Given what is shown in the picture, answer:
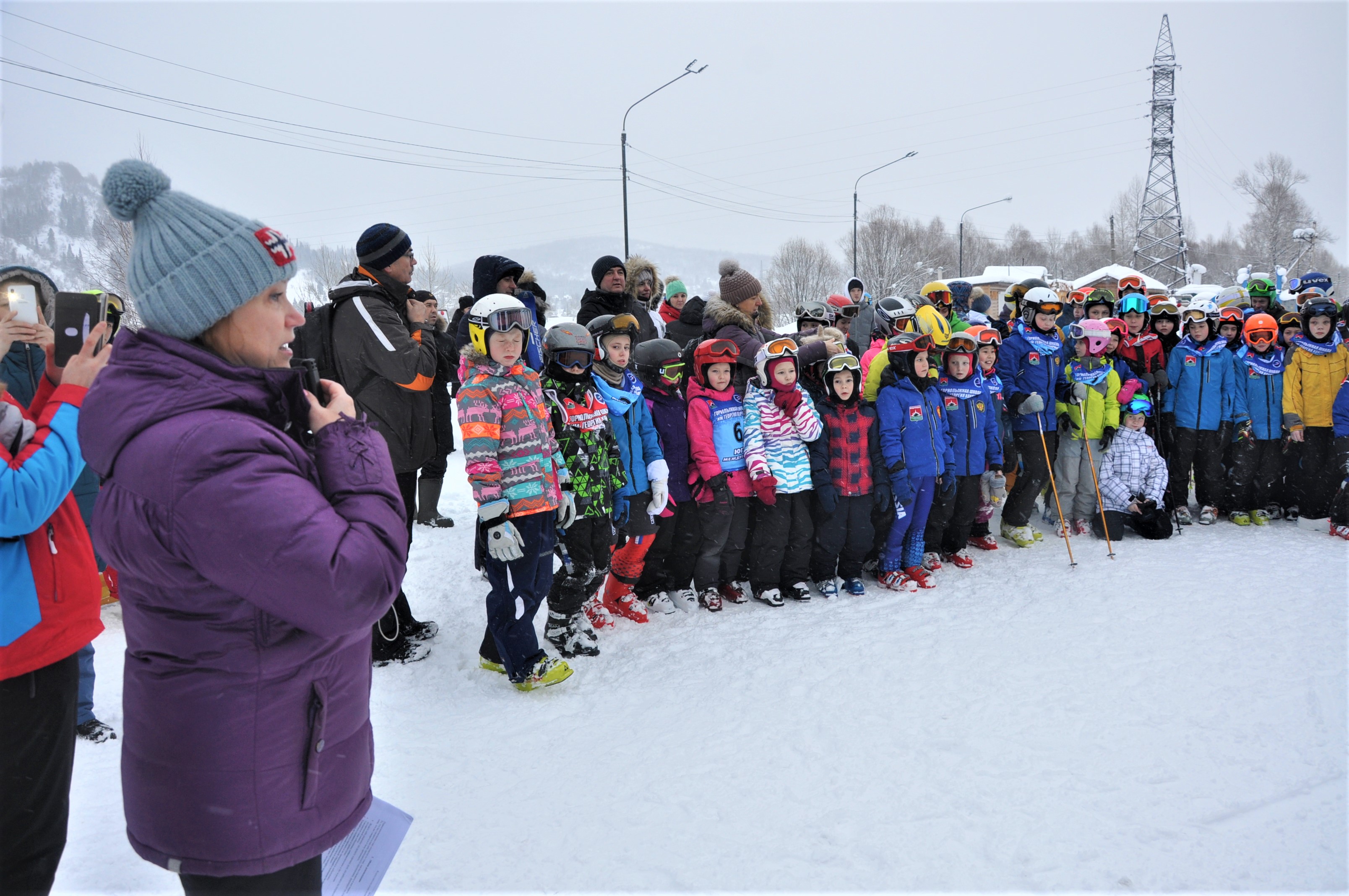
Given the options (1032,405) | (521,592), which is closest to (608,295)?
(521,592)

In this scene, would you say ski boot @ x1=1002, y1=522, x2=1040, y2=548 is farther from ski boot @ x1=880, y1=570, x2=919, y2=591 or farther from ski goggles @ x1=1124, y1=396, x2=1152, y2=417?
ski boot @ x1=880, y1=570, x2=919, y2=591

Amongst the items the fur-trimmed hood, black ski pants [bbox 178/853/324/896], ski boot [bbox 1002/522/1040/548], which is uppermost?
the fur-trimmed hood

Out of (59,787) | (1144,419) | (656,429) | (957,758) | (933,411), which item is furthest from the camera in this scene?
(1144,419)

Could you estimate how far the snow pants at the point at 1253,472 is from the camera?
7.65 m

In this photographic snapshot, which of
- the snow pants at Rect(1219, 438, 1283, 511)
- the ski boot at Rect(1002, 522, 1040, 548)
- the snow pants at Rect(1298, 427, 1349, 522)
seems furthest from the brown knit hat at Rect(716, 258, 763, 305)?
the snow pants at Rect(1298, 427, 1349, 522)

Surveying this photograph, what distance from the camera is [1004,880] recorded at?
266 cm

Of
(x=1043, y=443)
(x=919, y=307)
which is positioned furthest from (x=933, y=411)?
(x=1043, y=443)

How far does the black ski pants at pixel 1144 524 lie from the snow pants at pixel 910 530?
210 cm

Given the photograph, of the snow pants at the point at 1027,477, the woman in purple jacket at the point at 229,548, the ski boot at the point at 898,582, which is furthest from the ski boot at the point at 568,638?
the snow pants at the point at 1027,477

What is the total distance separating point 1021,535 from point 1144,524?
1.17m

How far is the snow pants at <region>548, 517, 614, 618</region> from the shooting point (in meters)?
4.63

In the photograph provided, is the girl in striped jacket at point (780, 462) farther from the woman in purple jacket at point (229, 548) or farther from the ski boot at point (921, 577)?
the woman in purple jacket at point (229, 548)

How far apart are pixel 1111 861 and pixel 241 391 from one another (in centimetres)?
320

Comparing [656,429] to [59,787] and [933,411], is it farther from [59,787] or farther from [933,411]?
[59,787]
